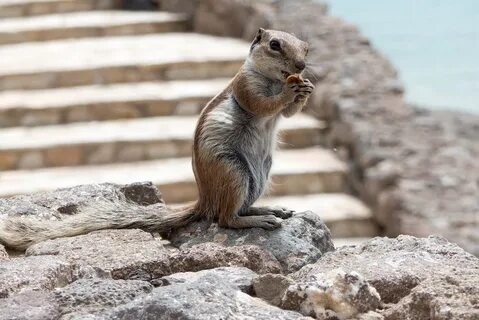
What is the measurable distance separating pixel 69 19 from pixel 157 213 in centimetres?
714

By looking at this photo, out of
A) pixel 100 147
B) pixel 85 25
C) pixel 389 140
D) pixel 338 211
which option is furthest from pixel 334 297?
pixel 85 25

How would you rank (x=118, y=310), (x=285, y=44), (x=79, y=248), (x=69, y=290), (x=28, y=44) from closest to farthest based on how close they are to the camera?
(x=118, y=310)
(x=69, y=290)
(x=79, y=248)
(x=285, y=44)
(x=28, y=44)

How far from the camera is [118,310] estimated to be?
271cm

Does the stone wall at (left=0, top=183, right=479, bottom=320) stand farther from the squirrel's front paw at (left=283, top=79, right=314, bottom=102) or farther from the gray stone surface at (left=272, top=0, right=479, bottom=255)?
the gray stone surface at (left=272, top=0, right=479, bottom=255)

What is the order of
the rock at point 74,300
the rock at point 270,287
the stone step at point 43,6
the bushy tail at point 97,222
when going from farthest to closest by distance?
the stone step at point 43,6, the bushy tail at point 97,222, the rock at point 270,287, the rock at point 74,300

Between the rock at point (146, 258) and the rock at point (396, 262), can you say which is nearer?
the rock at point (396, 262)

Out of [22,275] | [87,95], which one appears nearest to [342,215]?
[87,95]

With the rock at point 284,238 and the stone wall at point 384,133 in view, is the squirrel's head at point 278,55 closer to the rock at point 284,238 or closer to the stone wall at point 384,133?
the rock at point 284,238

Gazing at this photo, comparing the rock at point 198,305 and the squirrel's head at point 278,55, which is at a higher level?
the squirrel's head at point 278,55

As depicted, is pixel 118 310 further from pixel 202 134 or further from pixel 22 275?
pixel 202 134

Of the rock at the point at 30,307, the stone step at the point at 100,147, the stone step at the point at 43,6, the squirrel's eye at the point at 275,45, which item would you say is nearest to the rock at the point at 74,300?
the rock at the point at 30,307

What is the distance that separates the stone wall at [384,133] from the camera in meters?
7.84

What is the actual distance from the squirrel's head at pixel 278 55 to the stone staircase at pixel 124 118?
3738 millimetres

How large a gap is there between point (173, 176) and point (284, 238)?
4.37 meters
